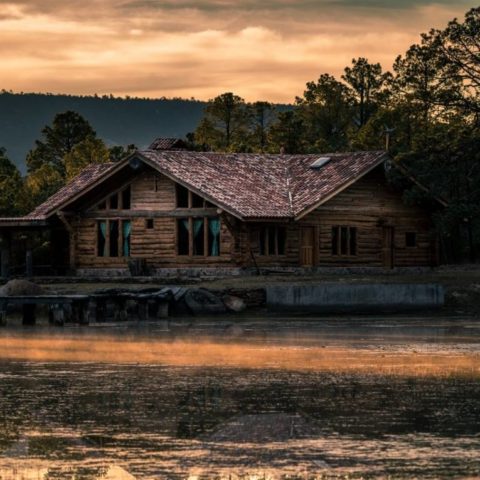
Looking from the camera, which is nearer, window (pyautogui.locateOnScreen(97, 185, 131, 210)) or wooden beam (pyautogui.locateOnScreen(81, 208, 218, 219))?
wooden beam (pyautogui.locateOnScreen(81, 208, 218, 219))

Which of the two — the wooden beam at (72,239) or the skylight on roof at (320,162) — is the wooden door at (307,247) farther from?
the wooden beam at (72,239)

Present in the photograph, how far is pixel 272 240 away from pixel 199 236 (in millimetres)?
2942

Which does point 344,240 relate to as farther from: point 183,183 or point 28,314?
point 28,314

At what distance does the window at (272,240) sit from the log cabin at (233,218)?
1.6 inches

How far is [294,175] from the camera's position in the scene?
64.2 meters

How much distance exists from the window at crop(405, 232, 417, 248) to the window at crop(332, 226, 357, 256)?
2.96 m

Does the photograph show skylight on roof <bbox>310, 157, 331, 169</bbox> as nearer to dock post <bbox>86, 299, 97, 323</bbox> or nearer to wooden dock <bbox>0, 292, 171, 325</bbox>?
wooden dock <bbox>0, 292, 171, 325</bbox>

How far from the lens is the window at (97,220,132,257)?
61.2 metres

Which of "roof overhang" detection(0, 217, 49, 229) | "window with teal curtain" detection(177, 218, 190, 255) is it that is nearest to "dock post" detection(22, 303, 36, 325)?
"window with teal curtain" detection(177, 218, 190, 255)

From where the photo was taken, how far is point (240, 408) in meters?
21.8

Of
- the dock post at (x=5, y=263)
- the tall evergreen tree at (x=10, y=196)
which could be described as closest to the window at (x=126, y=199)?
the dock post at (x=5, y=263)

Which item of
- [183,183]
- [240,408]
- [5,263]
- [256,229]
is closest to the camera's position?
[240,408]

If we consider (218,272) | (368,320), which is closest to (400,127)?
(218,272)

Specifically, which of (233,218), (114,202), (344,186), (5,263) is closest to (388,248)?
(344,186)
